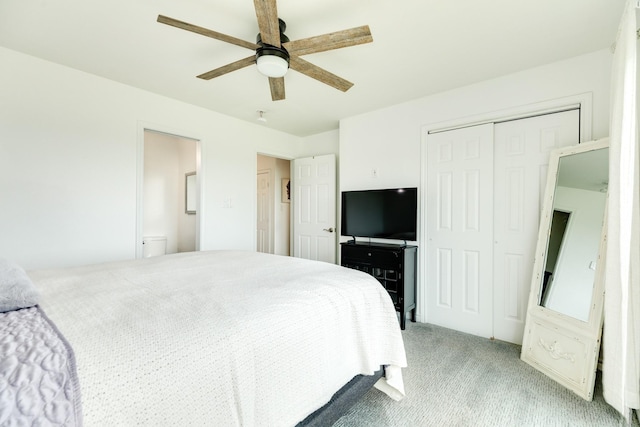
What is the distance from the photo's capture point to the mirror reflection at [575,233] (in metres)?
2.02

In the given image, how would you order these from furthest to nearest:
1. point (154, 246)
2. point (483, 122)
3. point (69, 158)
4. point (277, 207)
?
point (277, 207)
point (154, 246)
point (483, 122)
point (69, 158)

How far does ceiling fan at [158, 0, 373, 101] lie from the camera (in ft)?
5.03

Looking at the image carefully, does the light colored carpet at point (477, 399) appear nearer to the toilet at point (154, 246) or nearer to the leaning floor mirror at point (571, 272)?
the leaning floor mirror at point (571, 272)

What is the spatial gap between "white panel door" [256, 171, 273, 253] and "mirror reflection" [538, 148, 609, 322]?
154 inches

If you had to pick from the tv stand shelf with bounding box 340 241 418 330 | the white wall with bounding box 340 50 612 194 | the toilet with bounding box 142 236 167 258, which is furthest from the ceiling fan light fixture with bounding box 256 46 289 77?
the toilet with bounding box 142 236 167 258

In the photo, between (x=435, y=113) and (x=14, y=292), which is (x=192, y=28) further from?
(x=435, y=113)

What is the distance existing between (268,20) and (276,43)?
20 centimetres

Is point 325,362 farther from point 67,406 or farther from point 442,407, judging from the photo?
point 442,407

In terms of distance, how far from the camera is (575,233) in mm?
2148

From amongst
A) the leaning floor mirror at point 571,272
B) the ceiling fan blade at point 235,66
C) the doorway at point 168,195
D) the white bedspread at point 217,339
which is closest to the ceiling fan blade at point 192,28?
the ceiling fan blade at point 235,66

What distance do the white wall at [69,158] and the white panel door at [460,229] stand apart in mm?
2913

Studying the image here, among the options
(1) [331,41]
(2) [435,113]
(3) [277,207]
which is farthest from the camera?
(3) [277,207]

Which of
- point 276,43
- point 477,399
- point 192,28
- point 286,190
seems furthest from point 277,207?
point 477,399

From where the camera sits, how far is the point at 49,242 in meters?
2.42
